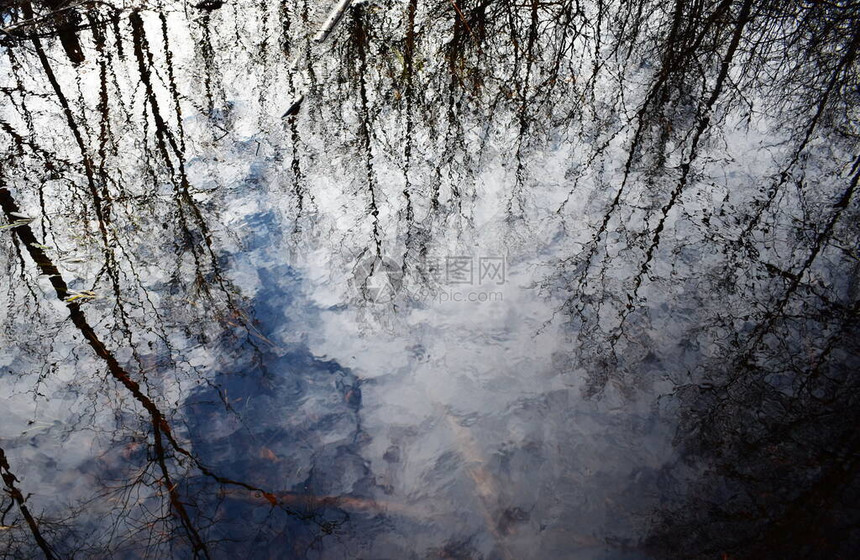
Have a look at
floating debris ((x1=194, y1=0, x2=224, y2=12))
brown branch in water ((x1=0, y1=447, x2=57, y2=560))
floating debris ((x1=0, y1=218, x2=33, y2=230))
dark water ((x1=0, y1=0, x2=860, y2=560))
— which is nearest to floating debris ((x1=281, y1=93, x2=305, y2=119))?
dark water ((x1=0, y1=0, x2=860, y2=560))

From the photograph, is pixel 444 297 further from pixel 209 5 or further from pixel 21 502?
pixel 209 5

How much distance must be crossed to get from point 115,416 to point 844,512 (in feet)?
9.66

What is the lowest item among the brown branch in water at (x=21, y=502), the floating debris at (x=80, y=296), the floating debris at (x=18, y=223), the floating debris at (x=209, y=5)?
the brown branch in water at (x=21, y=502)

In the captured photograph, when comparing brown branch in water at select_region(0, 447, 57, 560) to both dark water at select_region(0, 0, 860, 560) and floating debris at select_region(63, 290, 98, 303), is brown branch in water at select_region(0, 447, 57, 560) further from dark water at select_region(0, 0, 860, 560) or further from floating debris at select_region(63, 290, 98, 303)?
floating debris at select_region(63, 290, 98, 303)

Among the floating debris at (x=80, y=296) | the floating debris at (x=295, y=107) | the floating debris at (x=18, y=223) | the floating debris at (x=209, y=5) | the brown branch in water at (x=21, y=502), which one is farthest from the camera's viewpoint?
the floating debris at (x=209, y=5)

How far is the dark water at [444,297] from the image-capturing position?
5.79 ft

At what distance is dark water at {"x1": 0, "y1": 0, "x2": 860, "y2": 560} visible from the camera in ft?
5.79

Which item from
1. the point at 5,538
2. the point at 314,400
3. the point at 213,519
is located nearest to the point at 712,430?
the point at 314,400

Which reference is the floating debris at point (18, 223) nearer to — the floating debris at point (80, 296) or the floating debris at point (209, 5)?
the floating debris at point (80, 296)

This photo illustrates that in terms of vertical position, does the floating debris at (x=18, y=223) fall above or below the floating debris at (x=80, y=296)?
above

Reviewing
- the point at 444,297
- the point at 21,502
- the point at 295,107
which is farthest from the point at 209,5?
the point at 21,502

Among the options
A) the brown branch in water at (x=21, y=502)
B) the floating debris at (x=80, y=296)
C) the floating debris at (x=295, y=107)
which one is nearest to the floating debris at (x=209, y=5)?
the floating debris at (x=295, y=107)

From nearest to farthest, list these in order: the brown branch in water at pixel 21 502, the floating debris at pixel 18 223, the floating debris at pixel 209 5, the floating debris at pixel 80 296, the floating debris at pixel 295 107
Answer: the brown branch in water at pixel 21 502 → the floating debris at pixel 80 296 → the floating debris at pixel 18 223 → the floating debris at pixel 295 107 → the floating debris at pixel 209 5

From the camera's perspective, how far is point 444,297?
2.37 m
